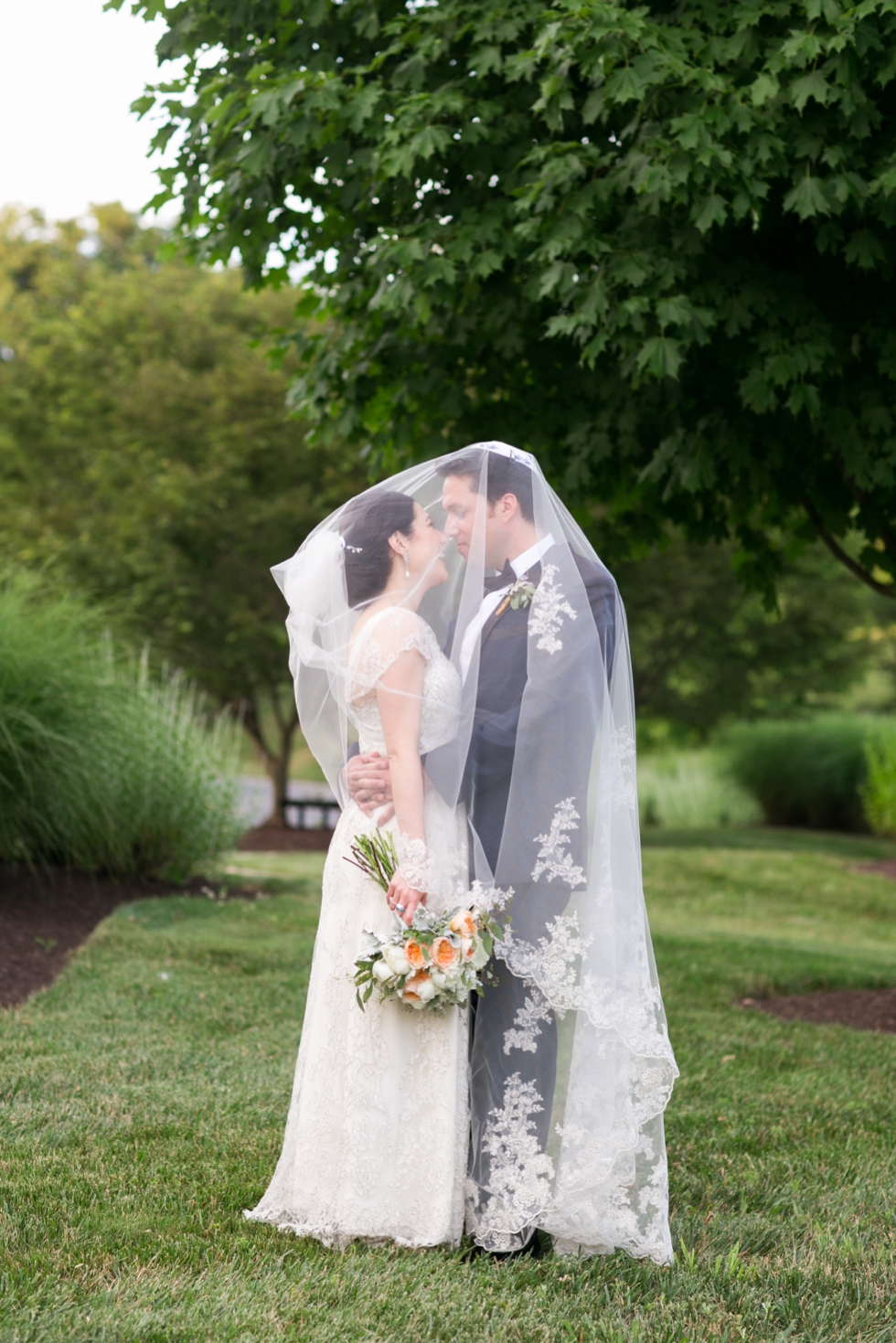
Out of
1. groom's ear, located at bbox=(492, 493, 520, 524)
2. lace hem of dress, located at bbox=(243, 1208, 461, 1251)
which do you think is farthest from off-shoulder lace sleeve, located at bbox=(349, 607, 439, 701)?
lace hem of dress, located at bbox=(243, 1208, 461, 1251)

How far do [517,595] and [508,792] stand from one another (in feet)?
1.81

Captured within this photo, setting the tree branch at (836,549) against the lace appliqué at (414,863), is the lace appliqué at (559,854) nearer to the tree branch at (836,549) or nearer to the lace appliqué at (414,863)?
the lace appliqué at (414,863)

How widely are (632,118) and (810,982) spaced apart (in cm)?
518

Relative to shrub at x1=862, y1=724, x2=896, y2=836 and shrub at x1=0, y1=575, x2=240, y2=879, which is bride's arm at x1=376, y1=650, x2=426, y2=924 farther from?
shrub at x1=862, y1=724, x2=896, y2=836

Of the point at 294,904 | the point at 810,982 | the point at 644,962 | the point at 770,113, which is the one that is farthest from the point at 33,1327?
the point at 294,904

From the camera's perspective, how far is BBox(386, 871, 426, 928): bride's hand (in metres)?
3.14

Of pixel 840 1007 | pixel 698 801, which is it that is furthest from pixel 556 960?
pixel 698 801

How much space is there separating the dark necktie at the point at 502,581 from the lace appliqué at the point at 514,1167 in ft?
4.43

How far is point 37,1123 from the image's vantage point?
3969 millimetres

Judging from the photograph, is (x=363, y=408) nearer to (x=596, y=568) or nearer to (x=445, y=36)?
(x=445, y=36)

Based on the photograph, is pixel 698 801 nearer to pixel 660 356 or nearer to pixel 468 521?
pixel 660 356

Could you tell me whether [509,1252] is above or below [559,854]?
below

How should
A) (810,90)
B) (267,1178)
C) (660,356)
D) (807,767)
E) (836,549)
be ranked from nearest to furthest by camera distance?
(267,1178), (810,90), (660,356), (836,549), (807,767)

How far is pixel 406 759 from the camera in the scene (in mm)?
3160
